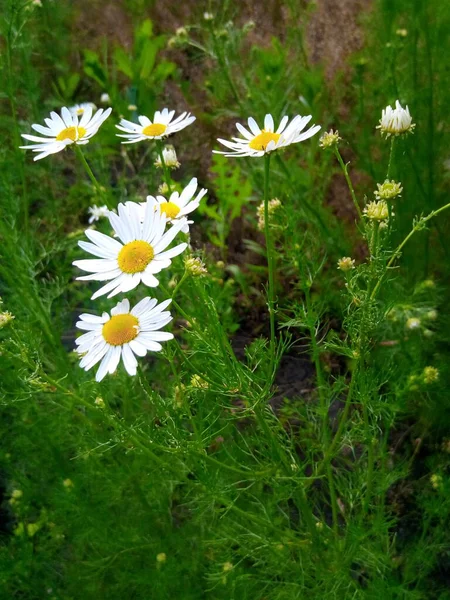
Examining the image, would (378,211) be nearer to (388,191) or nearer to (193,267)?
(388,191)

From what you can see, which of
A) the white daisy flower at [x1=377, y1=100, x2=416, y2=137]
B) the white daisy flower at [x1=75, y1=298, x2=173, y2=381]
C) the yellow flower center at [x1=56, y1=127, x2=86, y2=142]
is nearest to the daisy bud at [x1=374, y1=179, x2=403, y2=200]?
the white daisy flower at [x1=377, y1=100, x2=416, y2=137]

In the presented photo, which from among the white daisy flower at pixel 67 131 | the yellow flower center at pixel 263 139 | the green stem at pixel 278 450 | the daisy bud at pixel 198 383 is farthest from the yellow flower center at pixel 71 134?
the green stem at pixel 278 450

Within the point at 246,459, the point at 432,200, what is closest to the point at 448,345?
the point at 432,200

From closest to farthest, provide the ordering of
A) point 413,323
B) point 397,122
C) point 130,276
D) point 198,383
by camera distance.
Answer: point 130,276
point 397,122
point 198,383
point 413,323

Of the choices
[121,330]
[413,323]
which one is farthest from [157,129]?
[413,323]

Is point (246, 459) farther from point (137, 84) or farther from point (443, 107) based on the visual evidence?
point (137, 84)

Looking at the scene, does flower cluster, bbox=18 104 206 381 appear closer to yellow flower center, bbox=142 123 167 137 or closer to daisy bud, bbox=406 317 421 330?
yellow flower center, bbox=142 123 167 137

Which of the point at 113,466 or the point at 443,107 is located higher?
the point at 443,107
